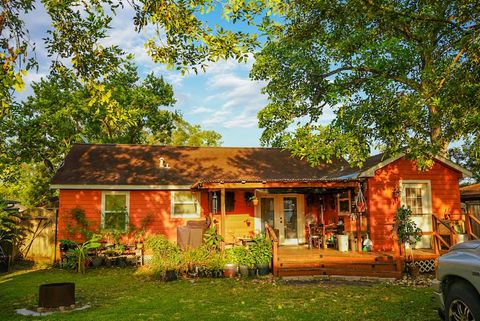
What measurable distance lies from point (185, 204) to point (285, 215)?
171 inches

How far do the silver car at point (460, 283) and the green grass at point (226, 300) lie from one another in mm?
2369

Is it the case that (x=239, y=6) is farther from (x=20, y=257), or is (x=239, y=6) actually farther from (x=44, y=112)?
(x=44, y=112)

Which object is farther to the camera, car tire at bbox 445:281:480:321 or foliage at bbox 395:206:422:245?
foliage at bbox 395:206:422:245

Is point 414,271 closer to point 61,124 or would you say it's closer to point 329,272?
point 329,272

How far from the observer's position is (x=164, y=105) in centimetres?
2883

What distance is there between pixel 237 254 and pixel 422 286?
5.36 metres

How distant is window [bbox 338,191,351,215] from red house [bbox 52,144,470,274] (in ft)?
0.13

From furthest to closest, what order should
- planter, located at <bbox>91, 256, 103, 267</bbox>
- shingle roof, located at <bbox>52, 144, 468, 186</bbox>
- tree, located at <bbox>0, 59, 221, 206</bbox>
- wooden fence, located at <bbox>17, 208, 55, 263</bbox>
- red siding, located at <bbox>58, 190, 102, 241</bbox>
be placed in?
1. tree, located at <bbox>0, 59, 221, 206</bbox>
2. shingle roof, located at <bbox>52, 144, 468, 186</bbox>
3. wooden fence, located at <bbox>17, 208, 55, 263</bbox>
4. red siding, located at <bbox>58, 190, 102, 241</bbox>
5. planter, located at <bbox>91, 256, 103, 267</bbox>

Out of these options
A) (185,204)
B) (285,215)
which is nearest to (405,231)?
(285,215)

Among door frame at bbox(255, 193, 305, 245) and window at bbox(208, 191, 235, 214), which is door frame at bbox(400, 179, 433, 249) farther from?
window at bbox(208, 191, 235, 214)

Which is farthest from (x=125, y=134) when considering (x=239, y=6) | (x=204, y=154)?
(x=239, y=6)

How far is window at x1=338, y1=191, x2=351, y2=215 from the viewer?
1597 centimetres

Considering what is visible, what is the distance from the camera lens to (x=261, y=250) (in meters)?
13.2

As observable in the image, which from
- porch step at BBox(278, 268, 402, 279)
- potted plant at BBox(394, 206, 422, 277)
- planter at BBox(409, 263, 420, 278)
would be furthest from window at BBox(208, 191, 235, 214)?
planter at BBox(409, 263, 420, 278)
